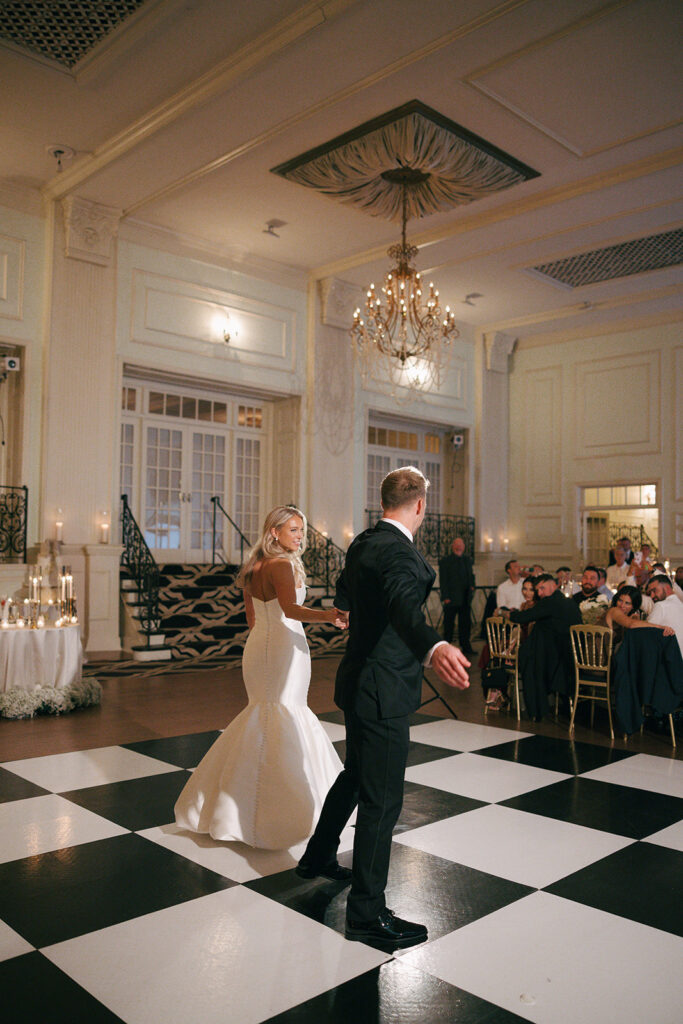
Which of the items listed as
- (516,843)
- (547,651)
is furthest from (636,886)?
(547,651)

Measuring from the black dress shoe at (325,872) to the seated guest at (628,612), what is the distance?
3.19m

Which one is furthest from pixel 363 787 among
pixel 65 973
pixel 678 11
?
pixel 678 11

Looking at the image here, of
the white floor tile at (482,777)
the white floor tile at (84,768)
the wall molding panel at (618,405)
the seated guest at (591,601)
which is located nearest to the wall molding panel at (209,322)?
the wall molding panel at (618,405)

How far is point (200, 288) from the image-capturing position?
10266mm

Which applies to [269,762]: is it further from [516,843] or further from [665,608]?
[665,608]

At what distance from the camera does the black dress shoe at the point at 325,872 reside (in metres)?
2.88

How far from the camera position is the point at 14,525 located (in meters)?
8.62

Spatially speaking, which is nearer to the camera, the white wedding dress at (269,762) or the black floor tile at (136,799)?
the white wedding dress at (269,762)

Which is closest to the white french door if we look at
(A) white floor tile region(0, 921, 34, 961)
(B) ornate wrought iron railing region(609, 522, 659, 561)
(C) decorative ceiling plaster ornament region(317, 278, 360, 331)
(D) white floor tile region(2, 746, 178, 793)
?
(C) decorative ceiling plaster ornament region(317, 278, 360, 331)

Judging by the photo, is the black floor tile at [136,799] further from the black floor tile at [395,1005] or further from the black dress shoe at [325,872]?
the black floor tile at [395,1005]

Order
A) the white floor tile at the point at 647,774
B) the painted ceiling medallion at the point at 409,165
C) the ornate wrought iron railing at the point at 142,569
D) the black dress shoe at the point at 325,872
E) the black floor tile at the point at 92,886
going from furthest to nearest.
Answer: the ornate wrought iron railing at the point at 142,569 → the painted ceiling medallion at the point at 409,165 → the white floor tile at the point at 647,774 → the black dress shoe at the point at 325,872 → the black floor tile at the point at 92,886

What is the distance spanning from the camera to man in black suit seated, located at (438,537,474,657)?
408 inches

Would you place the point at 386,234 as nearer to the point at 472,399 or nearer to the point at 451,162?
the point at 451,162

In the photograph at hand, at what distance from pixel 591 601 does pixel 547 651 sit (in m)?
0.91
